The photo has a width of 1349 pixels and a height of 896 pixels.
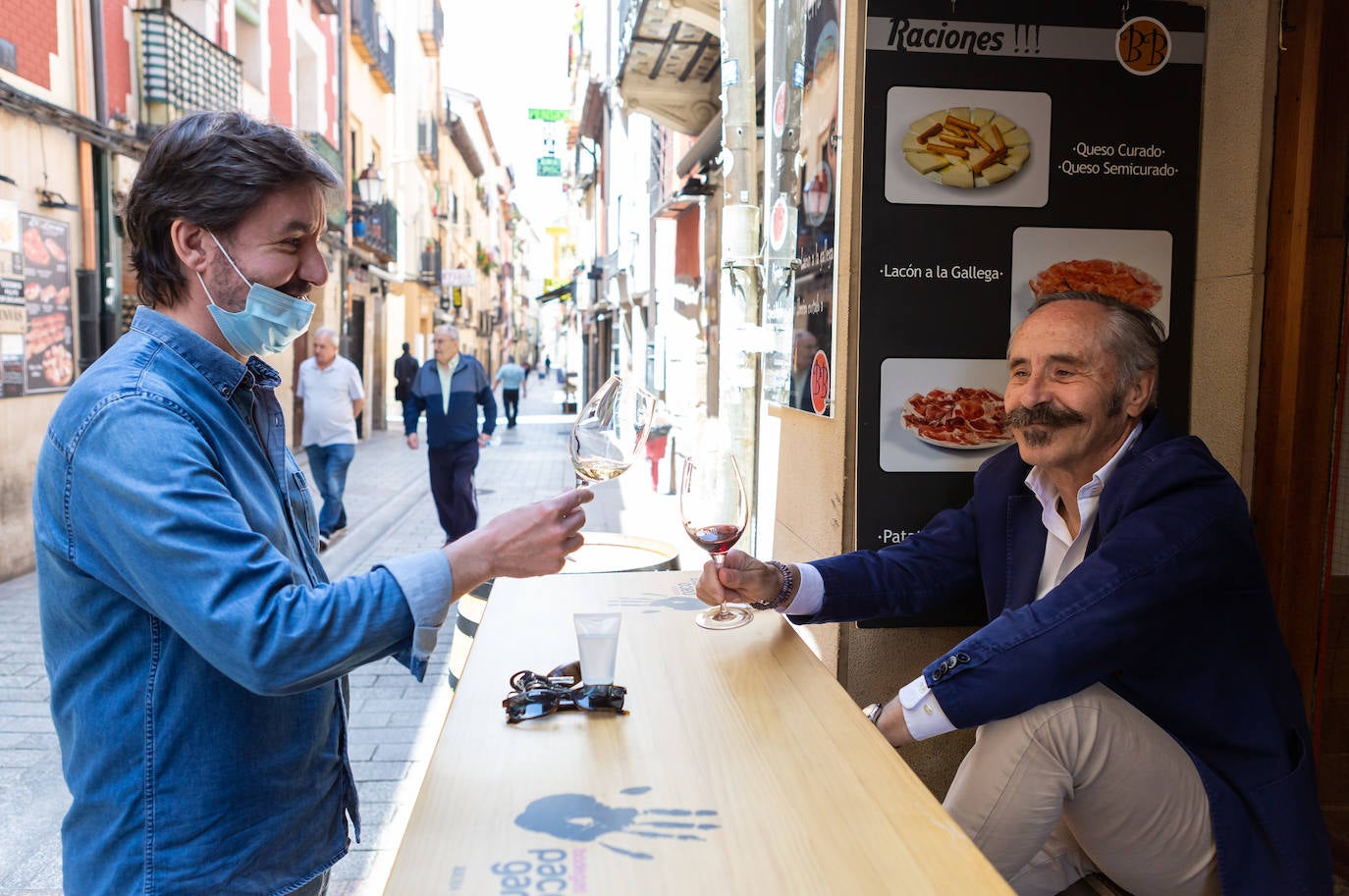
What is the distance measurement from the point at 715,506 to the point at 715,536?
6cm

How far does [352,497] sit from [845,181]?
30.7 feet

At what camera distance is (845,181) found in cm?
296

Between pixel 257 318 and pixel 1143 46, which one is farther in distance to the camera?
pixel 1143 46

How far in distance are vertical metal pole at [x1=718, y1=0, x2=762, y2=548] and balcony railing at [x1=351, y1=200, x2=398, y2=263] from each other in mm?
15032

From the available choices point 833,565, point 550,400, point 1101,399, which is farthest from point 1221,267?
point 550,400

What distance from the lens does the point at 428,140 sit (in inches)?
1131

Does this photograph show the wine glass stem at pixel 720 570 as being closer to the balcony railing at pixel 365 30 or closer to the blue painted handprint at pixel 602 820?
the blue painted handprint at pixel 602 820

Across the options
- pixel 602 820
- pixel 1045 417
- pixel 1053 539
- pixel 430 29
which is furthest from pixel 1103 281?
pixel 430 29

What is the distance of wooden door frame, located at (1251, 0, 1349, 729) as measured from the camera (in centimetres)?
265

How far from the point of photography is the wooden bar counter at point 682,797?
1.21 m

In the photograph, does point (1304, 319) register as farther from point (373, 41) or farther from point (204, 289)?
point (373, 41)

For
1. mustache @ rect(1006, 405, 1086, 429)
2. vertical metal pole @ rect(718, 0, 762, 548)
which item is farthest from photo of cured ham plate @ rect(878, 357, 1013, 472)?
vertical metal pole @ rect(718, 0, 762, 548)

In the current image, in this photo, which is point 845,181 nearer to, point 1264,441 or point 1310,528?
point 1264,441

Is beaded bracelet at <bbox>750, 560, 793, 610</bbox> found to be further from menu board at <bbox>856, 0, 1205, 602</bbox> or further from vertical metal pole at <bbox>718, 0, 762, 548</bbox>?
vertical metal pole at <bbox>718, 0, 762, 548</bbox>
